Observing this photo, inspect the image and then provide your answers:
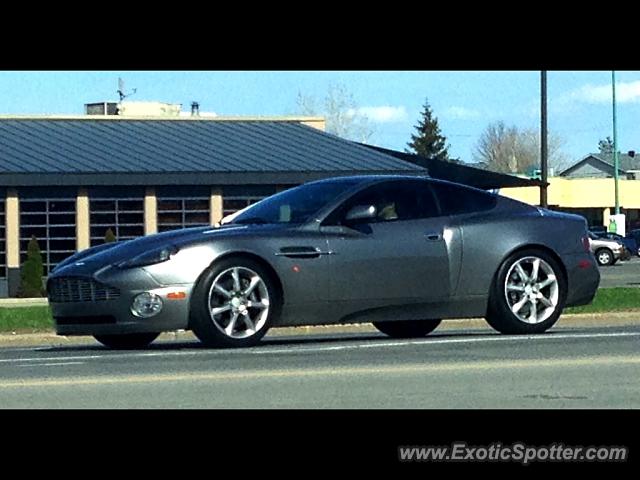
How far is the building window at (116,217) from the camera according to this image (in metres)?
48.2

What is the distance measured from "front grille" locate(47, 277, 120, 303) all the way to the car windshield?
144 centimetres

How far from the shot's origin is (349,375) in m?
9.88

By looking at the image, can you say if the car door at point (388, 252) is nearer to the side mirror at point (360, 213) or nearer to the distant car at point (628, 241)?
the side mirror at point (360, 213)

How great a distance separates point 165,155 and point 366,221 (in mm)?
37837

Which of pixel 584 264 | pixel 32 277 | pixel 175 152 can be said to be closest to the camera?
pixel 584 264

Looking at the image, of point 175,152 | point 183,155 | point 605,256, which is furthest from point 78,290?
point 605,256

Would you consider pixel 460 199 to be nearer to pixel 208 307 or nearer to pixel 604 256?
pixel 208 307

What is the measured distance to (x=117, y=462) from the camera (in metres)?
6.84

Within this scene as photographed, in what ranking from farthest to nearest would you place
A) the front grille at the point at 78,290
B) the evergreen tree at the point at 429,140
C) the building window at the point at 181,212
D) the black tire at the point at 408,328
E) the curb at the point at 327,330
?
the evergreen tree at the point at 429,140
the building window at the point at 181,212
the curb at the point at 327,330
the black tire at the point at 408,328
the front grille at the point at 78,290

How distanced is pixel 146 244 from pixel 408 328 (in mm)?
2849

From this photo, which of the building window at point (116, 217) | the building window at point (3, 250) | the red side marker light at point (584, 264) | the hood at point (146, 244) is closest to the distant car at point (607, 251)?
the building window at point (116, 217)

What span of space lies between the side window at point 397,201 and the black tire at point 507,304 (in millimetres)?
744
